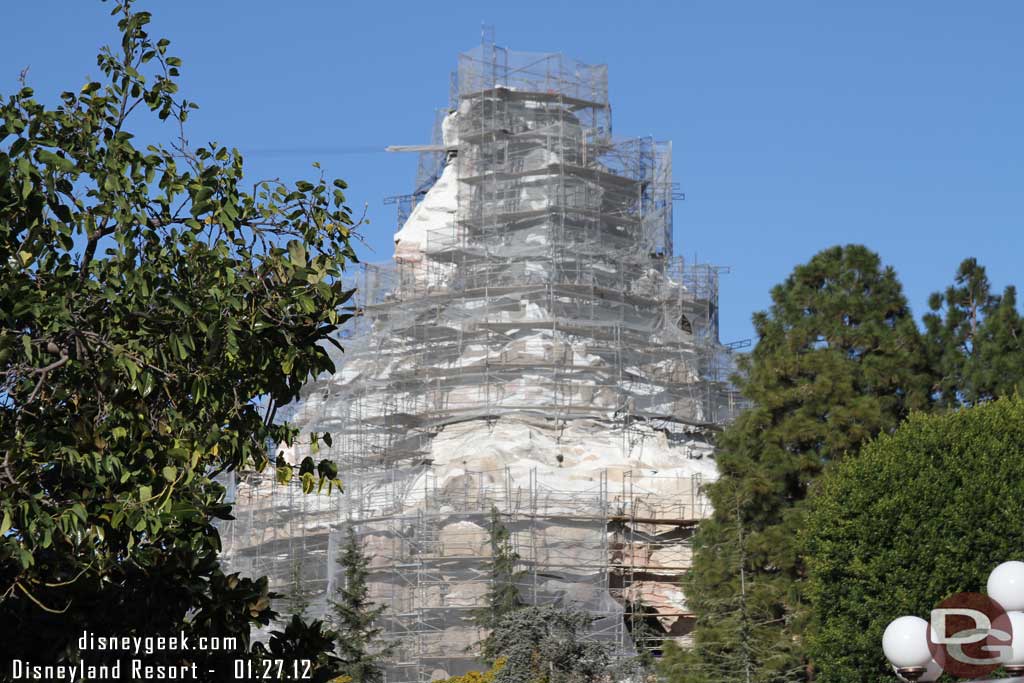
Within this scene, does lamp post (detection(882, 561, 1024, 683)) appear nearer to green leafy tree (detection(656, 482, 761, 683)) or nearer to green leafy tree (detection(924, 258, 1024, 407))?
green leafy tree (detection(656, 482, 761, 683))

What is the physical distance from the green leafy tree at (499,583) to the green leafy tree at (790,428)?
4.44 meters

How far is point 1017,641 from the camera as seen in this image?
12164mm

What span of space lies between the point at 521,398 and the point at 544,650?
1770 cm

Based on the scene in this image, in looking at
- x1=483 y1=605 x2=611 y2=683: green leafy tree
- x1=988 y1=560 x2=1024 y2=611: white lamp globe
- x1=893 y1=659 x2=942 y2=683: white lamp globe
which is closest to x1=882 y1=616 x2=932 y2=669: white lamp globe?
x1=893 y1=659 x2=942 y2=683: white lamp globe

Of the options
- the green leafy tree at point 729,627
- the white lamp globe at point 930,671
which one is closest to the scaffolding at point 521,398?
the green leafy tree at point 729,627

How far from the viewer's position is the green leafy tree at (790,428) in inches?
1288

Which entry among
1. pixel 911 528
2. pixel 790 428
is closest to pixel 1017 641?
pixel 911 528

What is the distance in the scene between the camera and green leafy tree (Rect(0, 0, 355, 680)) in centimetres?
1071

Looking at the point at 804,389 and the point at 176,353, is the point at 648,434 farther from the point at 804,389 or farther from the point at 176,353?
the point at 176,353

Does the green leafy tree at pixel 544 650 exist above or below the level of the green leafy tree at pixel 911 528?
below

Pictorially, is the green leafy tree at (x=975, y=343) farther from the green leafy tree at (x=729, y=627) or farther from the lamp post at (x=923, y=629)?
the lamp post at (x=923, y=629)

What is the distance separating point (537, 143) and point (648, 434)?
11647 millimetres

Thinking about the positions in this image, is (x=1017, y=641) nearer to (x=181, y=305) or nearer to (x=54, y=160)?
(x=181, y=305)

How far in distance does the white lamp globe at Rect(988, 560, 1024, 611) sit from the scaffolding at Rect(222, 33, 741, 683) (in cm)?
2632
